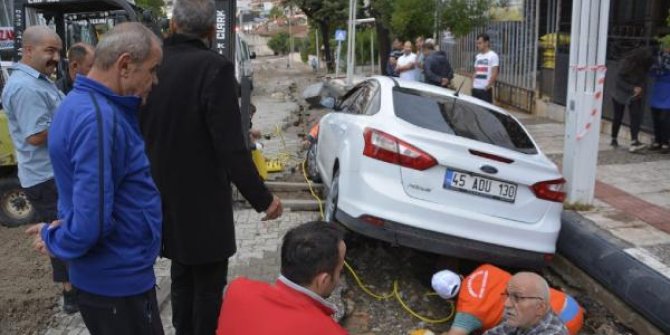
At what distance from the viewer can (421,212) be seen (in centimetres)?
429

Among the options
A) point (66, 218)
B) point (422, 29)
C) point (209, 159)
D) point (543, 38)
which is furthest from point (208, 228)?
point (422, 29)

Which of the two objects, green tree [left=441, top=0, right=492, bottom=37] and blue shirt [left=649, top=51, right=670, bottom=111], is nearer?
blue shirt [left=649, top=51, right=670, bottom=111]

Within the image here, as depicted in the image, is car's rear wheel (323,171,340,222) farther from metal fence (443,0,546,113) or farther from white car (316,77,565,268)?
metal fence (443,0,546,113)

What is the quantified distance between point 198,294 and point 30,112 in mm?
1619

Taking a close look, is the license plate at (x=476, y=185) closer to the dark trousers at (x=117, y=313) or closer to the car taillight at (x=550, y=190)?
the car taillight at (x=550, y=190)

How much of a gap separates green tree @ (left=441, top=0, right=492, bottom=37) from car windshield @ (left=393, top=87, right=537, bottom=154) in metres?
10.1

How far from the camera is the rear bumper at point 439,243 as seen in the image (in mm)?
4293

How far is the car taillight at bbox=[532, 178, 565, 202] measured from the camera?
4473 mm

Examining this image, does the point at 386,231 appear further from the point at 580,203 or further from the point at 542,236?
the point at 580,203

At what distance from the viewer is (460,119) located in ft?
16.1

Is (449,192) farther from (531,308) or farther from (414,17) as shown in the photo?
(414,17)

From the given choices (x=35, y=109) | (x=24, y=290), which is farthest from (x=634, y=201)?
(x=24, y=290)

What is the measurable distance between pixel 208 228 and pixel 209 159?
0.34m

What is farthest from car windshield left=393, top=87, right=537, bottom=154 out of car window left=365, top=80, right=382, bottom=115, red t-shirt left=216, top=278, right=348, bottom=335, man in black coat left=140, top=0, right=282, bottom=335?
red t-shirt left=216, top=278, right=348, bottom=335
